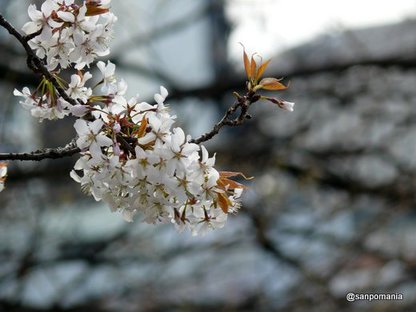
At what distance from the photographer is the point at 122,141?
55.3 inches

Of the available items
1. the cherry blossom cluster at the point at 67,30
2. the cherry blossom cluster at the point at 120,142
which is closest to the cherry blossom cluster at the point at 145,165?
the cherry blossom cluster at the point at 120,142

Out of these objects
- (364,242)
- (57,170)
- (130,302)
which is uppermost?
(57,170)

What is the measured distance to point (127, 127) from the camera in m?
1.44

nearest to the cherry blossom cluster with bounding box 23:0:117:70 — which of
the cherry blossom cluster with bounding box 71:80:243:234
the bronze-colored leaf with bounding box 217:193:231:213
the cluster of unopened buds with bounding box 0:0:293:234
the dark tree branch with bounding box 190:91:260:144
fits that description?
the cluster of unopened buds with bounding box 0:0:293:234

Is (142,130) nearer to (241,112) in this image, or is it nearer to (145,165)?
(145,165)

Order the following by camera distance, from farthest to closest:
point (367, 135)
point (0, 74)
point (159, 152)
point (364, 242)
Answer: point (367, 135)
point (364, 242)
point (0, 74)
point (159, 152)

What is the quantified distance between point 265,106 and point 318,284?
2.02 m

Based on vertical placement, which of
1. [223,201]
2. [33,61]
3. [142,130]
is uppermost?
[33,61]

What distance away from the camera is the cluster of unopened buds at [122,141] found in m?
1.38

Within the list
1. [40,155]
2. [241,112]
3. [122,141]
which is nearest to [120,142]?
[122,141]

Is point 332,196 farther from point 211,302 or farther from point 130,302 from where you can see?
point 130,302

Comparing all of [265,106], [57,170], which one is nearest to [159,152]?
[57,170]

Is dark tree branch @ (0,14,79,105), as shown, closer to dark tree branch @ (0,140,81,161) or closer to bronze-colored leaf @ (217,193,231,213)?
dark tree branch @ (0,140,81,161)

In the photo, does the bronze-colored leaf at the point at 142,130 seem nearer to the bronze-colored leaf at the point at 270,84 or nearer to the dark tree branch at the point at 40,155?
the dark tree branch at the point at 40,155
